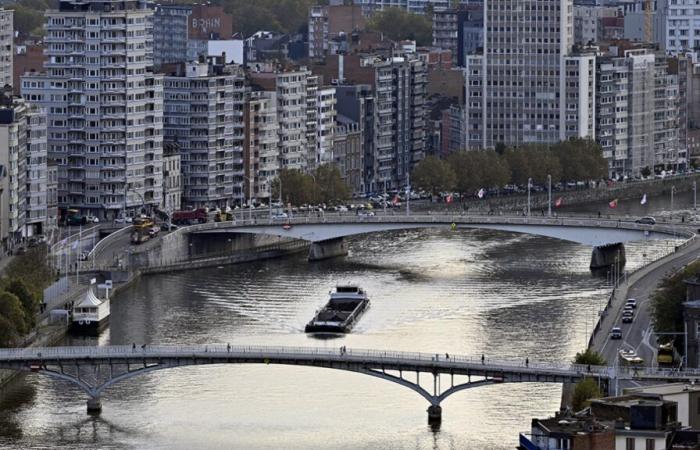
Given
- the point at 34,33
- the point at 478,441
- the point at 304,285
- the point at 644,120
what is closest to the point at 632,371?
the point at 478,441

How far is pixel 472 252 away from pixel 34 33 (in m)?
61.8

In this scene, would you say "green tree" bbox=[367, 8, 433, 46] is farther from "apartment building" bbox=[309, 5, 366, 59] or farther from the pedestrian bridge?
the pedestrian bridge

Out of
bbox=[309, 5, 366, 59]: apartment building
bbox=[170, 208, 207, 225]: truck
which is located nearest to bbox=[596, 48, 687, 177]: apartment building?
bbox=[309, 5, 366, 59]: apartment building

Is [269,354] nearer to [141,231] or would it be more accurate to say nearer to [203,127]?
[141,231]

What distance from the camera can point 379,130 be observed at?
13275 cm

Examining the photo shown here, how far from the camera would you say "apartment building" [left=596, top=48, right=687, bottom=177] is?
5477 inches

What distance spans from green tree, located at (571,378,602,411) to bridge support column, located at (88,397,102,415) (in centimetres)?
1059

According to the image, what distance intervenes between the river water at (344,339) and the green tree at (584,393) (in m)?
1.65

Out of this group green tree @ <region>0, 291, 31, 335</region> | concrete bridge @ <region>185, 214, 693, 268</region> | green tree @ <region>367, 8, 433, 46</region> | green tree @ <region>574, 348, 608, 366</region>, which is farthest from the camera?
green tree @ <region>367, 8, 433, 46</region>

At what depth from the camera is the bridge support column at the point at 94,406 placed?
73.1 m

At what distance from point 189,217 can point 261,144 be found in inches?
498

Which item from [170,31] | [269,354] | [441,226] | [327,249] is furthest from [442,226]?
[170,31]

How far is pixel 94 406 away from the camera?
240 ft

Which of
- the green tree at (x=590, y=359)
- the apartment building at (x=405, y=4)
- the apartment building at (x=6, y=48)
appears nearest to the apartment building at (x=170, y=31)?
the apartment building at (x=6, y=48)
